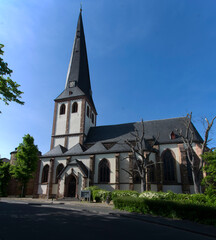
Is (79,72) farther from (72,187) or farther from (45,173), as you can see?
(72,187)

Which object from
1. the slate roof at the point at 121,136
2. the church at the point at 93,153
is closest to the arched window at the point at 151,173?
the church at the point at 93,153

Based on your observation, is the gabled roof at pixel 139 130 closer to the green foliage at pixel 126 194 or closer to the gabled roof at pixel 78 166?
the gabled roof at pixel 78 166

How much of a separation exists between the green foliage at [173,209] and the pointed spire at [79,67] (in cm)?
2624

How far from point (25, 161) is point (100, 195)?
15392 mm

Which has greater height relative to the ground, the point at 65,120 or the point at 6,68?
the point at 65,120

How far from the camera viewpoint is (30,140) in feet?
103

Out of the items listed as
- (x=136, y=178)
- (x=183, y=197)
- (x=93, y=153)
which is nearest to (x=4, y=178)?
(x=93, y=153)

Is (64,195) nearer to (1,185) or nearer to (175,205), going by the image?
(1,185)

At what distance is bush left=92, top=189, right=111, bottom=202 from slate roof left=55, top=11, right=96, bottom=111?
18.1m

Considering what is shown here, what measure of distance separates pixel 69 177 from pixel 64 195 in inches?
93.2

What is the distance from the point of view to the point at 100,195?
2117 cm

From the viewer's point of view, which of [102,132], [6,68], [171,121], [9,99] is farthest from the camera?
[102,132]

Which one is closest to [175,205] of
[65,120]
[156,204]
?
[156,204]

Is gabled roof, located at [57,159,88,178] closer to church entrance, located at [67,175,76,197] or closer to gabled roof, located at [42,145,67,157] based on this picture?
church entrance, located at [67,175,76,197]
